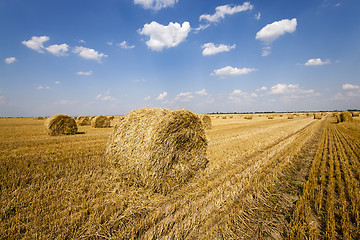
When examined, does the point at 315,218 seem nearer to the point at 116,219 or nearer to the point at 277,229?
the point at 277,229

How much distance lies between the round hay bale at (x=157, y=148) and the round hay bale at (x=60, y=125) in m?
10.5

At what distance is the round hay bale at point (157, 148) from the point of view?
3957 millimetres

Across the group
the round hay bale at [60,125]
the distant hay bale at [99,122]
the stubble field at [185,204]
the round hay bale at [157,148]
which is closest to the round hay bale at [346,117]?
the stubble field at [185,204]

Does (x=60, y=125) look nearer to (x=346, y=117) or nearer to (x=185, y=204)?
(x=185, y=204)

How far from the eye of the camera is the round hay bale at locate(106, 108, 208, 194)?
3957mm

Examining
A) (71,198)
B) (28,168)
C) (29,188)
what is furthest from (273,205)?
(28,168)

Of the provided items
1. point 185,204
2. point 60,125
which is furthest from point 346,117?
point 60,125

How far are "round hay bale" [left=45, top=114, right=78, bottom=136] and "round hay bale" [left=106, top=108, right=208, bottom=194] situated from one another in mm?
10545

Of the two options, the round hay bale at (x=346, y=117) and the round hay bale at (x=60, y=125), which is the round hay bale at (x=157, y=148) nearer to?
the round hay bale at (x=60, y=125)

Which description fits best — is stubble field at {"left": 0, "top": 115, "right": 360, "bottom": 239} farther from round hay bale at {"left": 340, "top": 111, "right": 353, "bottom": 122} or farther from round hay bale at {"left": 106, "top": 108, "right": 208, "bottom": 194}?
round hay bale at {"left": 340, "top": 111, "right": 353, "bottom": 122}

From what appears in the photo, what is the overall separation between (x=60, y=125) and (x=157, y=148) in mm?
12722

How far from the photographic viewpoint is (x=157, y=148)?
4.03 m

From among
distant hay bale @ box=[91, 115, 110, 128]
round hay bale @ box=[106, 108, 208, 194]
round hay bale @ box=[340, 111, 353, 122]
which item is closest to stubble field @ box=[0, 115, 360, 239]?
round hay bale @ box=[106, 108, 208, 194]

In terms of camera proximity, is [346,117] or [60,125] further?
[346,117]
